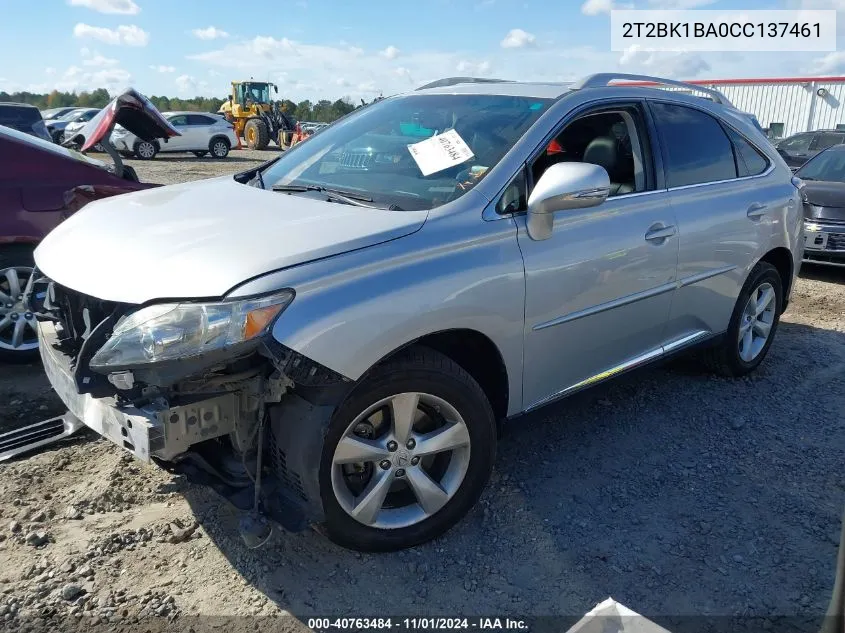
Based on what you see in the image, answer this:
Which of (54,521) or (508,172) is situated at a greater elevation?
(508,172)

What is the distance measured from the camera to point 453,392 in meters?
2.69

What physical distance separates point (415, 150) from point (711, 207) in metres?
1.81

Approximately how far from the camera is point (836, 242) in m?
7.55

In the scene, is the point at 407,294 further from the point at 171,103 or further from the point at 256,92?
the point at 171,103

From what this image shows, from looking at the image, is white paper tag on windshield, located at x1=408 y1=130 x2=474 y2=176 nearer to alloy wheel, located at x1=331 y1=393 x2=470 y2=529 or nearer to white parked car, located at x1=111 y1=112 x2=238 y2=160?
alloy wheel, located at x1=331 y1=393 x2=470 y2=529

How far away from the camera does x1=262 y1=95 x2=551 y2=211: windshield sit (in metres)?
2.99

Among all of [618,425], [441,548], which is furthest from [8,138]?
[618,425]

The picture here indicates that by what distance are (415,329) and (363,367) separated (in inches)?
10.0

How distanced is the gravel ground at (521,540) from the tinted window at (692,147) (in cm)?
142

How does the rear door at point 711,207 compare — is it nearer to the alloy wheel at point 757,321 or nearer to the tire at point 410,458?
the alloy wheel at point 757,321

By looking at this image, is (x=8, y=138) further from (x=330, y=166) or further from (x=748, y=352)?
(x=748, y=352)

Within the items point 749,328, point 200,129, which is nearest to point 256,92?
point 200,129

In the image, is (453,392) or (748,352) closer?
(453,392)

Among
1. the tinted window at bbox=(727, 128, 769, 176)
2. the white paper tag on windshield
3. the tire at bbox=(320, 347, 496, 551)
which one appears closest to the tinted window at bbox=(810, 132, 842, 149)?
the tinted window at bbox=(727, 128, 769, 176)
